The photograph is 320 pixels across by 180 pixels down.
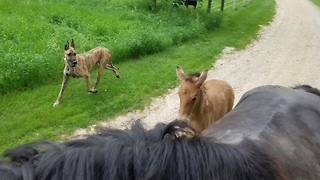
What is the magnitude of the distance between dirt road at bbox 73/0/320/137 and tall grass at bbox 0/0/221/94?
2200 millimetres

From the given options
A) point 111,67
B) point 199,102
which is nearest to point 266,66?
point 111,67

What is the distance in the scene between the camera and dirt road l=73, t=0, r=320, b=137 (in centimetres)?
821

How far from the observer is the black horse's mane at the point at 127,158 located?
5.60 feet

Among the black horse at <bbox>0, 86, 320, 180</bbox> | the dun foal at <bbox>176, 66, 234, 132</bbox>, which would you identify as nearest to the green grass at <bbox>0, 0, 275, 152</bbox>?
the dun foal at <bbox>176, 66, 234, 132</bbox>

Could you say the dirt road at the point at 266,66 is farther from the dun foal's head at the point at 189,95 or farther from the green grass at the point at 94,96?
the dun foal's head at the point at 189,95

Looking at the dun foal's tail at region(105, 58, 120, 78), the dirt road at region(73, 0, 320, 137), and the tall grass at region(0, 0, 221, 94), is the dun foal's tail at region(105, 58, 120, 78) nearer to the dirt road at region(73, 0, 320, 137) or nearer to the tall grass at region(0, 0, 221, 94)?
the tall grass at region(0, 0, 221, 94)

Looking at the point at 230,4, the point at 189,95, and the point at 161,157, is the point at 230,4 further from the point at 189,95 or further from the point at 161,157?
the point at 161,157

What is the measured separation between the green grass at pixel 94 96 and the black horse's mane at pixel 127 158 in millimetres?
5278

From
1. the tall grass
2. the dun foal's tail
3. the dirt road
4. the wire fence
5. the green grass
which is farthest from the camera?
the wire fence

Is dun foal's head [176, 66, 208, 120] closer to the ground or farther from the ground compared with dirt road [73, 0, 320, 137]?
farther from the ground

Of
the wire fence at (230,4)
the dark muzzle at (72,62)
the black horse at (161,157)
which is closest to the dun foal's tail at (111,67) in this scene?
the dark muzzle at (72,62)

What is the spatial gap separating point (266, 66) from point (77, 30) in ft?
20.9

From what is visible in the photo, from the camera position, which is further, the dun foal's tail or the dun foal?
the dun foal's tail

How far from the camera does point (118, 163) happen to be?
1.77 metres
